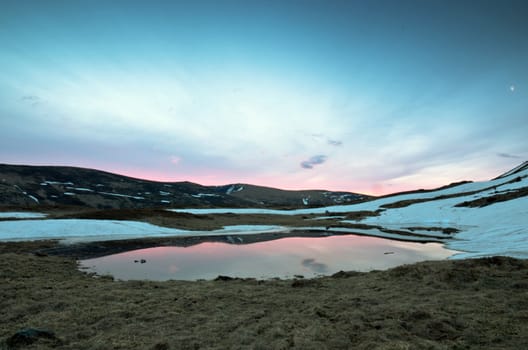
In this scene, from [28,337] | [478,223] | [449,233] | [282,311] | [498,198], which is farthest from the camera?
[498,198]

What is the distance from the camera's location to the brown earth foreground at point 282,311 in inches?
312

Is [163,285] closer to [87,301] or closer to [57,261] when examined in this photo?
[87,301]

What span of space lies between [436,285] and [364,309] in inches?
209

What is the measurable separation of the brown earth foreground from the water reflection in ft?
10.3

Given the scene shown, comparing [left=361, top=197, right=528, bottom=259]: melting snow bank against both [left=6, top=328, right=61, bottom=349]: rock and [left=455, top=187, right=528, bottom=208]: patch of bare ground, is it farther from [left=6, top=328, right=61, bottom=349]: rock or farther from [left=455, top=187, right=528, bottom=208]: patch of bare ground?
[left=6, top=328, right=61, bottom=349]: rock

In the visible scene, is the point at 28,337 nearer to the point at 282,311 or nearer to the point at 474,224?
the point at 282,311

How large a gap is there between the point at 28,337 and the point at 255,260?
1668 cm

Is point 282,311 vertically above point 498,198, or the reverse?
point 498,198

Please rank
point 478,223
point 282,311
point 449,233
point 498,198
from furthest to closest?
point 498,198 < point 478,223 < point 449,233 < point 282,311

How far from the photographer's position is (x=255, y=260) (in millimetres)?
23375

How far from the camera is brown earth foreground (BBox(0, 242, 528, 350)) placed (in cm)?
793

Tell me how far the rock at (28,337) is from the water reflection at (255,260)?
940 cm

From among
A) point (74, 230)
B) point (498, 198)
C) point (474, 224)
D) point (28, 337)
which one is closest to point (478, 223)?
point (474, 224)

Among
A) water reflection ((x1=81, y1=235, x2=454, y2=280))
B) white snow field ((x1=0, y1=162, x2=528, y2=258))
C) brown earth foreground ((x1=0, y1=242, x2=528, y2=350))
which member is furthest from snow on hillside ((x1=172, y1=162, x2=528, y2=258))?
brown earth foreground ((x1=0, y1=242, x2=528, y2=350))
